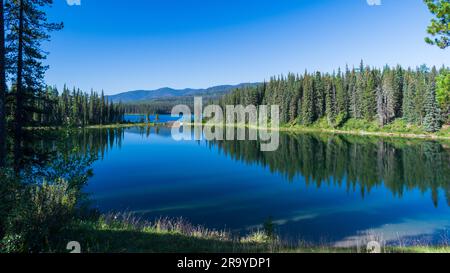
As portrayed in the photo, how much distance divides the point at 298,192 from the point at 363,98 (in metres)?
77.9

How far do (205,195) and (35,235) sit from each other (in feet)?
63.0

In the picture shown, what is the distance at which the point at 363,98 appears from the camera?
93312mm

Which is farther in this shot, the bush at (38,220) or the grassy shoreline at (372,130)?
the grassy shoreline at (372,130)

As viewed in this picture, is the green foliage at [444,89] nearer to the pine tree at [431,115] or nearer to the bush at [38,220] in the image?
the bush at [38,220]

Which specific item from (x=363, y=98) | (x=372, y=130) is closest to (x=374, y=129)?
(x=372, y=130)

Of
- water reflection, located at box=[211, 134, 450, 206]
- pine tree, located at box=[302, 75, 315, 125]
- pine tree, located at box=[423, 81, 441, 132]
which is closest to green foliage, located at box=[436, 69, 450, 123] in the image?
water reflection, located at box=[211, 134, 450, 206]

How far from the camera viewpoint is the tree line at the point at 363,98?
254 feet

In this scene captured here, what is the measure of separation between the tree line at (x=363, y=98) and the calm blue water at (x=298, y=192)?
34374mm

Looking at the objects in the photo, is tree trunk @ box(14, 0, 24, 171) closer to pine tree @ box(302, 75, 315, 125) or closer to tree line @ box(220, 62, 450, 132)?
tree line @ box(220, 62, 450, 132)

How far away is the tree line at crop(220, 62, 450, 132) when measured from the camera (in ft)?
254

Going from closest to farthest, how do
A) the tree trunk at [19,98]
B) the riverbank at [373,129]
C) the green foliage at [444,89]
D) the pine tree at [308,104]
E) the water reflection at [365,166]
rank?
1. the green foliage at [444,89]
2. the tree trunk at [19,98]
3. the water reflection at [365,166]
4. the riverbank at [373,129]
5. the pine tree at [308,104]

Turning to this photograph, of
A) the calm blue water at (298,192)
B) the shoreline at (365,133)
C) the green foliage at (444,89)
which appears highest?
the green foliage at (444,89)

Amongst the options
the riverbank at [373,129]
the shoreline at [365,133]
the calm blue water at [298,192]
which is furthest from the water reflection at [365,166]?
the riverbank at [373,129]

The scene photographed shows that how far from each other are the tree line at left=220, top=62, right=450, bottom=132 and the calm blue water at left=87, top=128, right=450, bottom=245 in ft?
113
